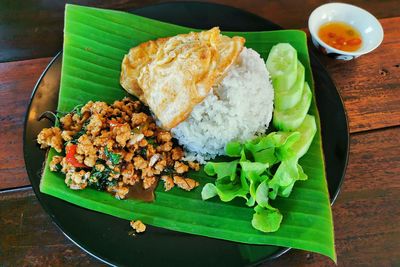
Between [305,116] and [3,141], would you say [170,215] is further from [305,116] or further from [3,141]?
[3,141]

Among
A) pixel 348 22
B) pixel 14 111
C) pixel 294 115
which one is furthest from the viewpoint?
pixel 348 22

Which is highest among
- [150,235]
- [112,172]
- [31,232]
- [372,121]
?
[372,121]

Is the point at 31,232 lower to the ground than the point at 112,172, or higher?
lower

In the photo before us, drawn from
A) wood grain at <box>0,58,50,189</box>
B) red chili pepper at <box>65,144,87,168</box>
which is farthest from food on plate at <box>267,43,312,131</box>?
wood grain at <box>0,58,50,189</box>

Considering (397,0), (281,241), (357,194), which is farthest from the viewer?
(397,0)

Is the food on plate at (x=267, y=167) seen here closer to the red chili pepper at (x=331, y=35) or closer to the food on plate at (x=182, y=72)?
the food on plate at (x=182, y=72)

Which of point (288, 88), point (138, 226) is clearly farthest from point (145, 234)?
point (288, 88)

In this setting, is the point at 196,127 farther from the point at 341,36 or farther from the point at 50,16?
the point at 50,16

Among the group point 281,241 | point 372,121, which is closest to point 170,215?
point 281,241
